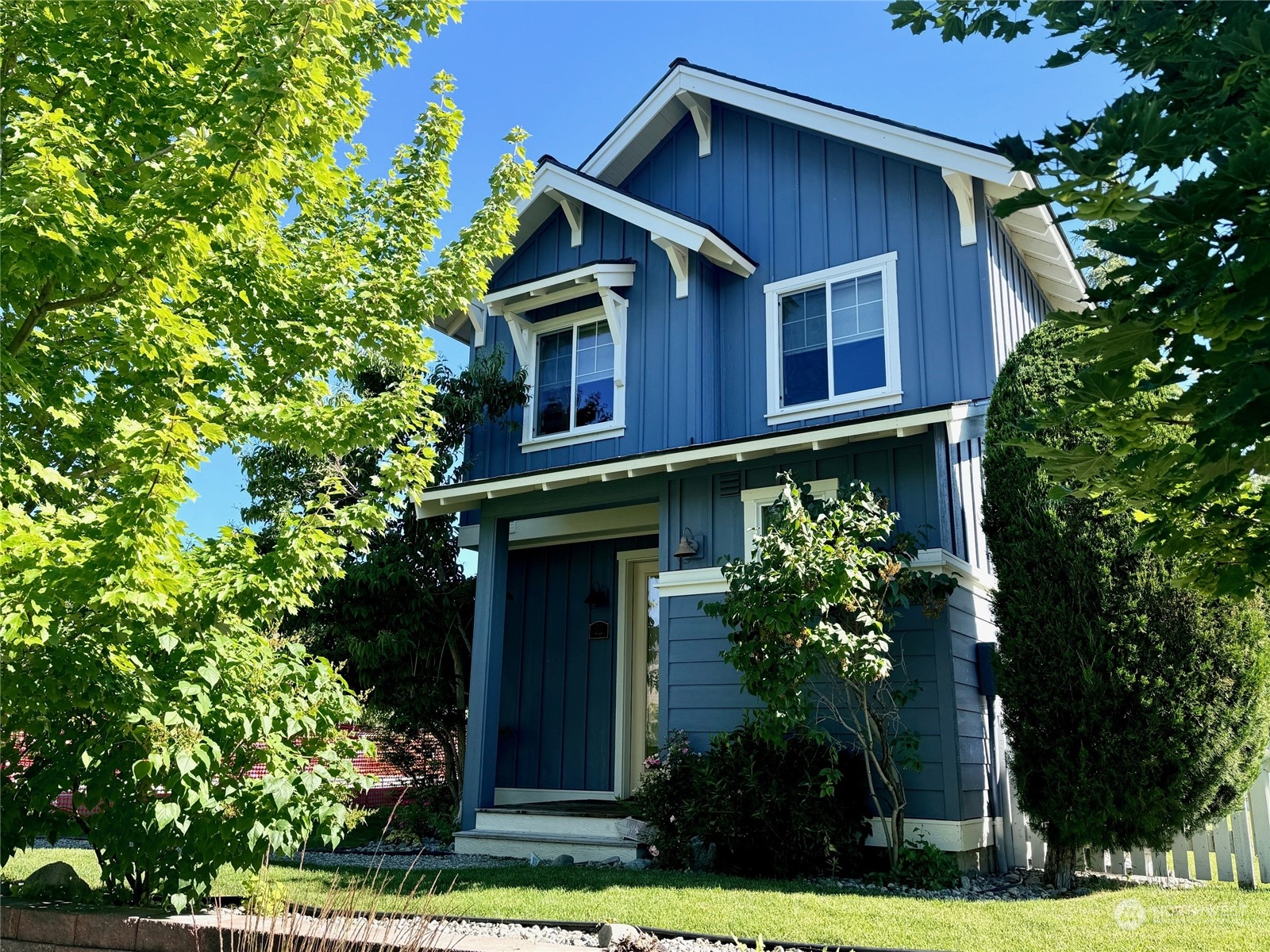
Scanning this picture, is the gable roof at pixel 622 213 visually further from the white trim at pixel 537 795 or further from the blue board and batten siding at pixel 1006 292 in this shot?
the white trim at pixel 537 795

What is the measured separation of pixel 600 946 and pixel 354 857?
5814 millimetres

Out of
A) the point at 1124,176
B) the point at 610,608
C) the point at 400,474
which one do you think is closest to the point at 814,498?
the point at 610,608

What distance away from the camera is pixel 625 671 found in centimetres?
1143

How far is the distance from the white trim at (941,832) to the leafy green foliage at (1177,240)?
17.0 ft

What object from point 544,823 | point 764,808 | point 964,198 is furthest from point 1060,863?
point 964,198

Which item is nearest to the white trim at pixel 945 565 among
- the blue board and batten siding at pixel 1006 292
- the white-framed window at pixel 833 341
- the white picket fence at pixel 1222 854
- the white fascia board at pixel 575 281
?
the white-framed window at pixel 833 341

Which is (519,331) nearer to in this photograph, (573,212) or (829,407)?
(573,212)

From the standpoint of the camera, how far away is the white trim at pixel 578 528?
11297mm

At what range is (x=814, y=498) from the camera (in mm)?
9156

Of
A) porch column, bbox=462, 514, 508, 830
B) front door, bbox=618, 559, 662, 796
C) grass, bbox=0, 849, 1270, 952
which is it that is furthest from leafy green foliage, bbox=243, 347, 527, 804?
grass, bbox=0, 849, 1270, 952

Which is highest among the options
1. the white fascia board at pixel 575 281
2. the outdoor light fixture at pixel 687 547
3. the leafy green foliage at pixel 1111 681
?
the white fascia board at pixel 575 281

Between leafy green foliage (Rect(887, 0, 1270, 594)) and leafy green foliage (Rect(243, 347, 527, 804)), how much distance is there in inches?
348

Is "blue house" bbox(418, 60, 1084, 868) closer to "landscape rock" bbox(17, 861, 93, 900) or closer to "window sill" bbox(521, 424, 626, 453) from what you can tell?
"window sill" bbox(521, 424, 626, 453)

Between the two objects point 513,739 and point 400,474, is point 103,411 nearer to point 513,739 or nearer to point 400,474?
point 400,474
